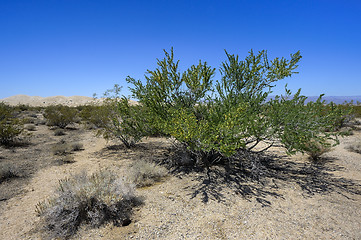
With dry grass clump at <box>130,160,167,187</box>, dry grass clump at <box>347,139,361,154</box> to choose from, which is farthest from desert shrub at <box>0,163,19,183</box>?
dry grass clump at <box>347,139,361,154</box>

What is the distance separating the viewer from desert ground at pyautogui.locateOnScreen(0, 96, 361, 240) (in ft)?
13.0

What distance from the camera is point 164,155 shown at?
934 centimetres

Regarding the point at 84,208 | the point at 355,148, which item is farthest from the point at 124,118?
the point at 355,148

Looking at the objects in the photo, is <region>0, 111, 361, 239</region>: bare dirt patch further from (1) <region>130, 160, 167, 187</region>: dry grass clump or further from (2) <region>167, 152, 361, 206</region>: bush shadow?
(1) <region>130, 160, 167, 187</region>: dry grass clump

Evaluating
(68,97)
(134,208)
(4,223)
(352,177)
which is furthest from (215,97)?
(68,97)

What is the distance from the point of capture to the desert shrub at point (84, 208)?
159 inches

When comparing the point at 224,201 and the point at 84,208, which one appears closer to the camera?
the point at 84,208

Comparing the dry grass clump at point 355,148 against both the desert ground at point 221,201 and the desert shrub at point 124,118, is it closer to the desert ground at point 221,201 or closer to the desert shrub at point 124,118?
the desert ground at point 221,201

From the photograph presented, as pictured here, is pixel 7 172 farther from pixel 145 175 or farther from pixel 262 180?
pixel 262 180

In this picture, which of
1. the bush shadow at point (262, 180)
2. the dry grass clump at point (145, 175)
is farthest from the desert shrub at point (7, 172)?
the bush shadow at point (262, 180)

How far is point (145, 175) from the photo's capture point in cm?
645

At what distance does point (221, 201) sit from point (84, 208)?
10.8 feet

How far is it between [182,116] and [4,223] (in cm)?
490

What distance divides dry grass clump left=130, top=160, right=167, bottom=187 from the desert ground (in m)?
0.25
